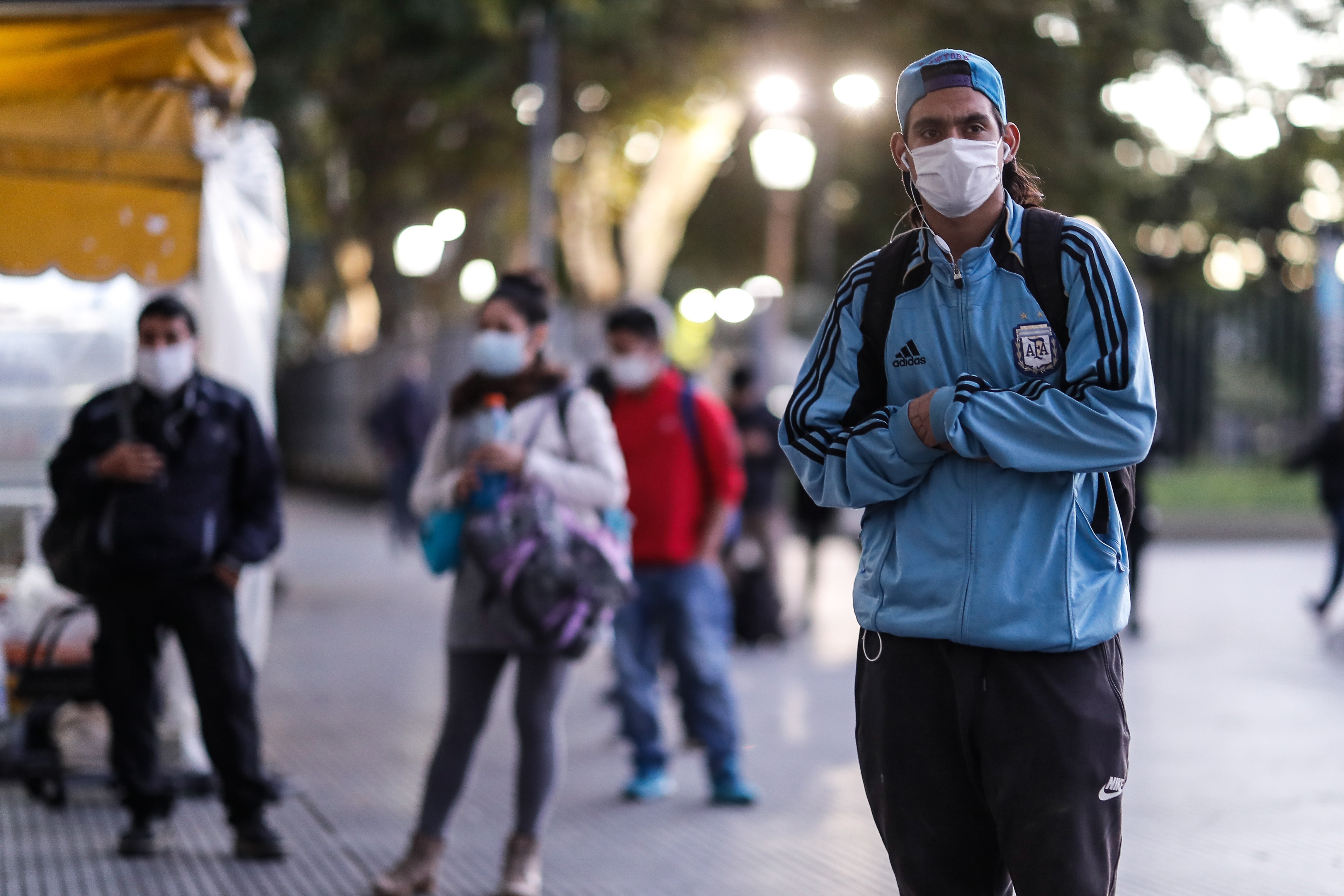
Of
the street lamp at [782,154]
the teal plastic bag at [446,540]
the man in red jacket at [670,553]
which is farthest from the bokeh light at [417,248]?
the teal plastic bag at [446,540]

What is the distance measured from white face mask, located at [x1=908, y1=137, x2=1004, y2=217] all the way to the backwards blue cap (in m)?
0.10

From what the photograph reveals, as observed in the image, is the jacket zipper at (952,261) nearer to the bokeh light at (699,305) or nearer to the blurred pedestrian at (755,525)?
the blurred pedestrian at (755,525)

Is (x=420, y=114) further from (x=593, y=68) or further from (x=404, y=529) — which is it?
(x=404, y=529)

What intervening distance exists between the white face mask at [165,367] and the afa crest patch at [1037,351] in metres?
3.44

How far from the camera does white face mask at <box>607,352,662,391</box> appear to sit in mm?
6574

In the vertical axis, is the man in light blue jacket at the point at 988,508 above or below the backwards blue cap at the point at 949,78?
below

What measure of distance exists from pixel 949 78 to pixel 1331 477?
1015 centimetres

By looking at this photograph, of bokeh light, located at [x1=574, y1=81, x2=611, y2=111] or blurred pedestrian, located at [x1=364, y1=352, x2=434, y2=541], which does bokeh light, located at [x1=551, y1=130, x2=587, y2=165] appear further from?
blurred pedestrian, located at [x1=364, y1=352, x2=434, y2=541]

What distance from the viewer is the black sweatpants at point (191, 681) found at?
534cm

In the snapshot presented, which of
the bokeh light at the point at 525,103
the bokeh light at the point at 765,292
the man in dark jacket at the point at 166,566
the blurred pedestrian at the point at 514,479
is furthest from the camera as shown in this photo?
the bokeh light at the point at 525,103

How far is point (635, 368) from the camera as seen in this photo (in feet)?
21.6

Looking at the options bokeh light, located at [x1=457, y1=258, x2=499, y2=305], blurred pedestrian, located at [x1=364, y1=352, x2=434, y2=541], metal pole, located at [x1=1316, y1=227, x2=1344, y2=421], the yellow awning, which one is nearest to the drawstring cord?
the yellow awning

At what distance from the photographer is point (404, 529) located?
1675 cm

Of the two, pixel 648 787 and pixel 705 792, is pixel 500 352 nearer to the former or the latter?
pixel 648 787
